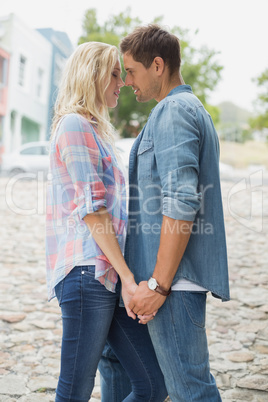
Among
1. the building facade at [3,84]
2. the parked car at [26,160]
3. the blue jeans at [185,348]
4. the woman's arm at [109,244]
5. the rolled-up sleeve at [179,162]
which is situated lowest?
the blue jeans at [185,348]

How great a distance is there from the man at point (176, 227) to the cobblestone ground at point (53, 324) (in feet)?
5.76

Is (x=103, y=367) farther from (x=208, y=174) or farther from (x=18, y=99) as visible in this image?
(x=18, y=99)

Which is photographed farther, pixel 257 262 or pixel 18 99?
pixel 18 99

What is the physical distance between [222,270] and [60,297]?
27.6 inches

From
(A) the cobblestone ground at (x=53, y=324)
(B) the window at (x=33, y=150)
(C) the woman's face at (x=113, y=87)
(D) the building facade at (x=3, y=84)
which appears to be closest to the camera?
(C) the woman's face at (x=113, y=87)

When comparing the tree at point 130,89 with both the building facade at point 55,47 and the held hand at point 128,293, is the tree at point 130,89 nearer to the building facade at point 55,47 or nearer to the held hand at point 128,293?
the building facade at point 55,47

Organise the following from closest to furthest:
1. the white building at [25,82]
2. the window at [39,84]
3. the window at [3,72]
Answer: the window at [3,72] < the white building at [25,82] < the window at [39,84]

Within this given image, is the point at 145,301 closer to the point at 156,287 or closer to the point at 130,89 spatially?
the point at 156,287

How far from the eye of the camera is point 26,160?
1627cm

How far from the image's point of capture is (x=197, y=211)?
1795 mm

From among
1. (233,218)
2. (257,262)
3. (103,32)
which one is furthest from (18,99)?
(257,262)

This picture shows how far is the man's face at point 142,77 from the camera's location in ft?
6.39

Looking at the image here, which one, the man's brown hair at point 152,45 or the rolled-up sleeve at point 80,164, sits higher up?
the man's brown hair at point 152,45

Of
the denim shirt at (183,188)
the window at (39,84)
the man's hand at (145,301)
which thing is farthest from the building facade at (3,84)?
the man's hand at (145,301)
